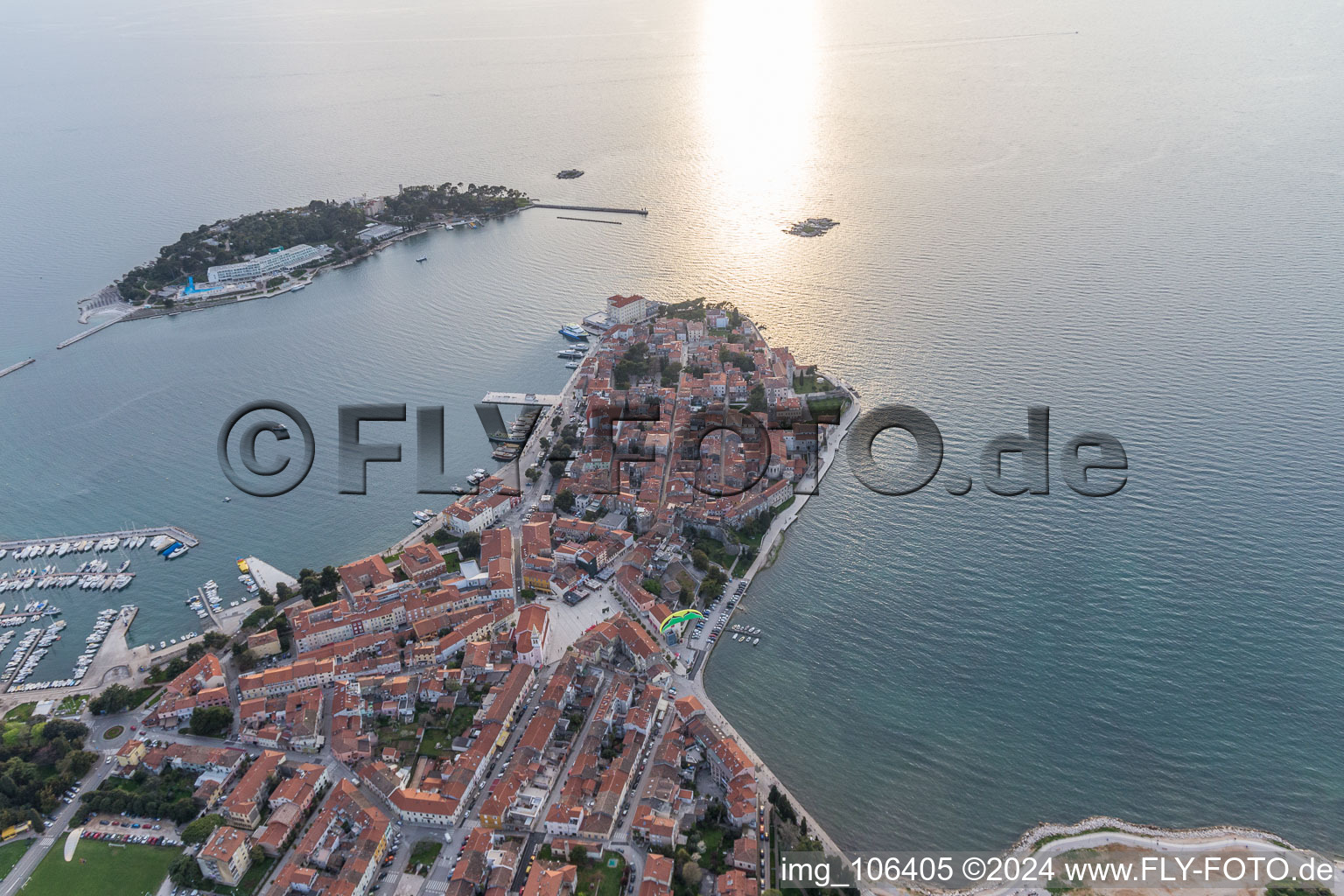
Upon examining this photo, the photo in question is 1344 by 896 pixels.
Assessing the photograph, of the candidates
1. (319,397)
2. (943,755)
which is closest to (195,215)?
(319,397)

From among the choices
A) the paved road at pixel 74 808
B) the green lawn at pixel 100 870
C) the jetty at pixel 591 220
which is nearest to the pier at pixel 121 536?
the paved road at pixel 74 808

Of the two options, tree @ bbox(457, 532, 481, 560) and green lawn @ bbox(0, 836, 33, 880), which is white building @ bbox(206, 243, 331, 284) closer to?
tree @ bbox(457, 532, 481, 560)

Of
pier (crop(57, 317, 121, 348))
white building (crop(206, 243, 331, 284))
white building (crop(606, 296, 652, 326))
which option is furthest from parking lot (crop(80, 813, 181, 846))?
white building (crop(206, 243, 331, 284))

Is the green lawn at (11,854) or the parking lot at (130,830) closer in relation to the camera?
the green lawn at (11,854)

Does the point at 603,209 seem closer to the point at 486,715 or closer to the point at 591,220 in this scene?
the point at 591,220

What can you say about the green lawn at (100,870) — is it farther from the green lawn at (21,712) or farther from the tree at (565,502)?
the tree at (565,502)
